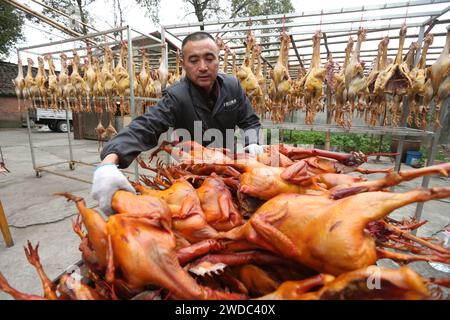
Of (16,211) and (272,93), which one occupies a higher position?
(272,93)

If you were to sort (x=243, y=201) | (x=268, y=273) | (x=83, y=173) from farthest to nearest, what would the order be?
(x=83, y=173) < (x=243, y=201) < (x=268, y=273)

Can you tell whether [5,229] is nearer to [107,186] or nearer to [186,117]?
[186,117]

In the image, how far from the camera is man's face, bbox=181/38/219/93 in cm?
180

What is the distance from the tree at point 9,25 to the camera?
14320 millimetres

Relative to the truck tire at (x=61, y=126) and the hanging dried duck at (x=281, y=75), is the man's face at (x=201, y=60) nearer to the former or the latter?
the hanging dried duck at (x=281, y=75)

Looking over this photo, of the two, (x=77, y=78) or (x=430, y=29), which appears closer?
(x=430, y=29)

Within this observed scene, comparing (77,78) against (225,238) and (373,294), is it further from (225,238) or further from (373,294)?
(373,294)

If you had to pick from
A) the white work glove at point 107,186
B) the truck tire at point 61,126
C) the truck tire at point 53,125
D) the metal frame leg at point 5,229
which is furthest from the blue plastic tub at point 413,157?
the truck tire at point 53,125

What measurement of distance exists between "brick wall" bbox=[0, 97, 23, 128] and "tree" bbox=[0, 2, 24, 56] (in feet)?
12.5

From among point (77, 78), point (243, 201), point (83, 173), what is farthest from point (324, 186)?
point (83, 173)

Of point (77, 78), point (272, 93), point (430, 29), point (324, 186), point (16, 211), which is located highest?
point (430, 29)

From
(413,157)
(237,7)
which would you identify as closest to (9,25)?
(237,7)
